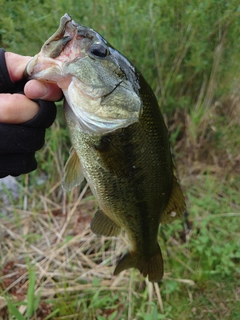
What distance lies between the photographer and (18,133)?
4.11ft

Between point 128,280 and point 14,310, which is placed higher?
point 14,310

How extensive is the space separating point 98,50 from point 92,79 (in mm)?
106

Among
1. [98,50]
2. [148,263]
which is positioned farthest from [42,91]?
[148,263]

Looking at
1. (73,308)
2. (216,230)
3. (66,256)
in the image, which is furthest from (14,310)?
(216,230)

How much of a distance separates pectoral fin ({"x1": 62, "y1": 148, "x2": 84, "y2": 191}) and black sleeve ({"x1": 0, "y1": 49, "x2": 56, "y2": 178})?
15 centimetres

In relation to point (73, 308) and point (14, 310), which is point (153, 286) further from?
point (14, 310)

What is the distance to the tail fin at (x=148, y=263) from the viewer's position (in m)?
1.69

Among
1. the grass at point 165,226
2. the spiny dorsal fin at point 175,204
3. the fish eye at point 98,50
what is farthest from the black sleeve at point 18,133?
the grass at point 165,226

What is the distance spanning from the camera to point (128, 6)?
2.33 metres

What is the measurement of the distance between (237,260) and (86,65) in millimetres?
1840

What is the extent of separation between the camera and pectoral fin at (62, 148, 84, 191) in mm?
1391

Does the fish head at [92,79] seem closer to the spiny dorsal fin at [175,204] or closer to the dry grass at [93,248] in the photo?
the spiny dorsal fin at [175,204]

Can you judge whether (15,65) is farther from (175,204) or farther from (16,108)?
(175,204)

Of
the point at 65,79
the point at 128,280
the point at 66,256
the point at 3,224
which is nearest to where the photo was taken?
the point at 65,79
